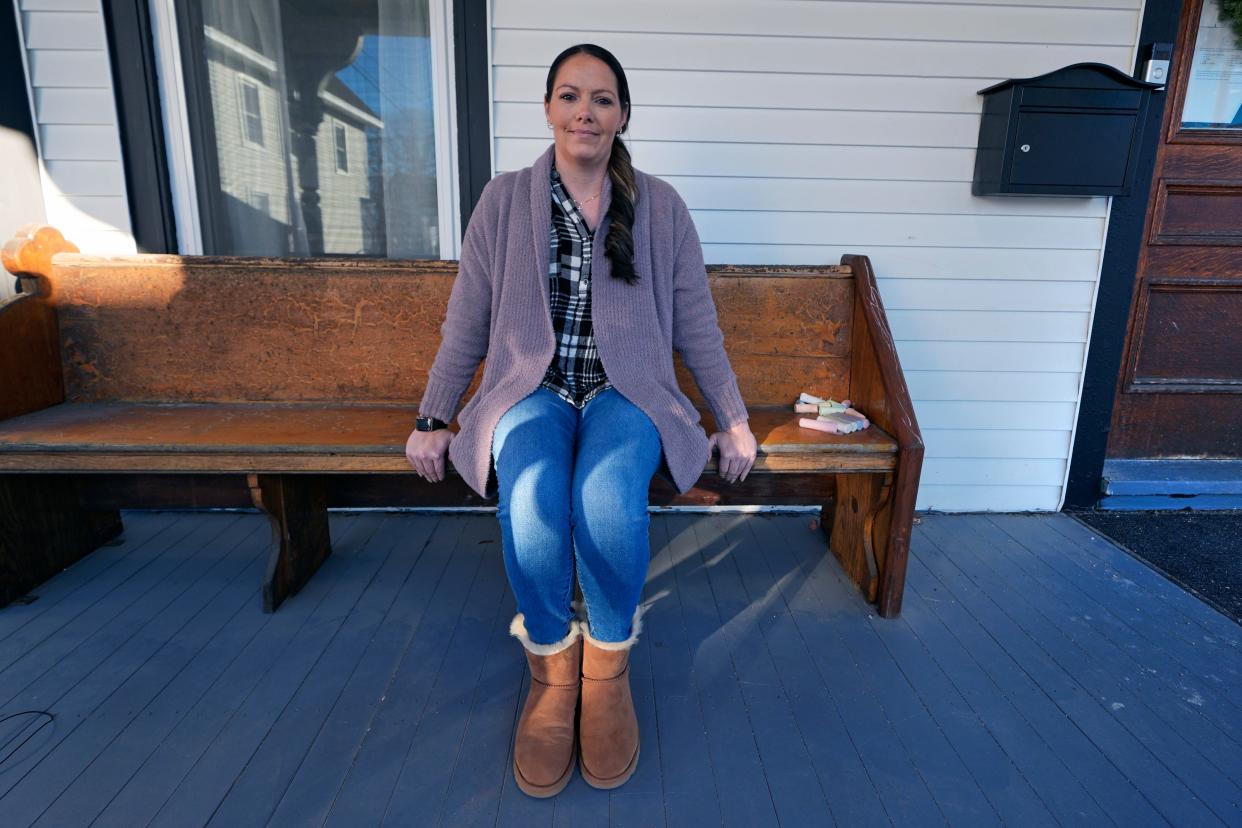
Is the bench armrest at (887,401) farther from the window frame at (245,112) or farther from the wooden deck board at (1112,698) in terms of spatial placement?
the window frame at (245,112)

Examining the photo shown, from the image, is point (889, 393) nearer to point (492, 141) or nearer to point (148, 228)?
point (492, 141)

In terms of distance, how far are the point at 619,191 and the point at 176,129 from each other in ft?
5.63

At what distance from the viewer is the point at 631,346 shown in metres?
1.62

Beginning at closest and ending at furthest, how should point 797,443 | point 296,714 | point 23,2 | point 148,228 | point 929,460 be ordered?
point 296,714, point 797,443, point 23,2, point 148,228, point 929,460

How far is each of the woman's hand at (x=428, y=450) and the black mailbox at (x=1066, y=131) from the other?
193 cm

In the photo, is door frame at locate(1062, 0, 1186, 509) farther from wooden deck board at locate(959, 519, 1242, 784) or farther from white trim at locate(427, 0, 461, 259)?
white trim at locate(427, 0, 461, 259)

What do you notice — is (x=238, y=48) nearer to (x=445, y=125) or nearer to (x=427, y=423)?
(x=445, y=125)

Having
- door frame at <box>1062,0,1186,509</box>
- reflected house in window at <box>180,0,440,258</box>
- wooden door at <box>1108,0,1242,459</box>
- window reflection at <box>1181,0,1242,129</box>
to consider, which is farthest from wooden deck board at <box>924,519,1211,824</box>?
reflected house in window at <box>180,0,440,258</box>

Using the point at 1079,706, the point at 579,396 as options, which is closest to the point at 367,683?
the point at 579,396

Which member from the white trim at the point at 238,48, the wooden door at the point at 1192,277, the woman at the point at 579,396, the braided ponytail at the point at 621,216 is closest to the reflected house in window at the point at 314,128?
the white trim at the point at 238,48

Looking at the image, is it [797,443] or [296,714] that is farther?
[797,443]

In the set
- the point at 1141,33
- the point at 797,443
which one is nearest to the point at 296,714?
the point at 797,443

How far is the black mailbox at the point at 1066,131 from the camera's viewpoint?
224cm

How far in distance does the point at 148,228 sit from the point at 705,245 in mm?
1863
